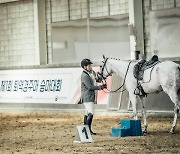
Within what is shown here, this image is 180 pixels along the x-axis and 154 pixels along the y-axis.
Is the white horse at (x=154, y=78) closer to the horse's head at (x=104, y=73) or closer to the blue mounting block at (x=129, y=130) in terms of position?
the horse's head at (x=104, y=73)

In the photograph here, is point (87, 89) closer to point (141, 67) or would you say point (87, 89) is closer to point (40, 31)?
point (141, 67)

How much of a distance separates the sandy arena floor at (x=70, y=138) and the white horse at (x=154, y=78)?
2.90ft

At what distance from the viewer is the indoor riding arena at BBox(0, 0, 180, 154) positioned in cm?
1394

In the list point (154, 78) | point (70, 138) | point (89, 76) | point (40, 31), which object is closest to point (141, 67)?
point (154, 78)

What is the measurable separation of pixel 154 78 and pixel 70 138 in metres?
2.53

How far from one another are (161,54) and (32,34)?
21.0 ft

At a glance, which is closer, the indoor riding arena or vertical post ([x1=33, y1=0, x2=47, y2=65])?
the indoor riding arena

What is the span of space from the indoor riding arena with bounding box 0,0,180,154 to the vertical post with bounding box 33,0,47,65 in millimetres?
41

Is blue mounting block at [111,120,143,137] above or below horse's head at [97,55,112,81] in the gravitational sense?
below

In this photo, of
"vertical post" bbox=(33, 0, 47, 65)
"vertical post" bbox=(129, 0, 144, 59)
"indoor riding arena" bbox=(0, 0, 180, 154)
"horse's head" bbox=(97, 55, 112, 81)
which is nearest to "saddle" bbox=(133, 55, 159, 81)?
"indoor riding arena" bbox=(0, 0, 180, 154)

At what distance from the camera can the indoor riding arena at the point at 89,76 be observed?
13.9 metres

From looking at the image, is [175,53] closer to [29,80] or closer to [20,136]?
[29,80]

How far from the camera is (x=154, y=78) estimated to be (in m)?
14.6

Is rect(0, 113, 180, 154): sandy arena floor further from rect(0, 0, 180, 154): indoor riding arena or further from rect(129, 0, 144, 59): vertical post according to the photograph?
rect(129, 0, 144, 59): vertical post
